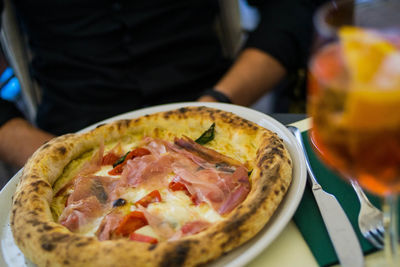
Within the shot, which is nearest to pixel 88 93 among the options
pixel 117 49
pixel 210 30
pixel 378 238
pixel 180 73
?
pixel 117 49

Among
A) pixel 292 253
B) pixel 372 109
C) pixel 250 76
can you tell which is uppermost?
pixel 372 109

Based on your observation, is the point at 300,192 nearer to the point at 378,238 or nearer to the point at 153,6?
the point at 378,238

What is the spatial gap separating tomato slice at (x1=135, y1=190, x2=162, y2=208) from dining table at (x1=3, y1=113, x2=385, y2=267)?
0.90 feet

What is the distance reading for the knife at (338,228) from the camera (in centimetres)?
80

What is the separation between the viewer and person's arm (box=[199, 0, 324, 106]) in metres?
2.02

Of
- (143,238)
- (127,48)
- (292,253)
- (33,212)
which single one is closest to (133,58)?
(127,48)

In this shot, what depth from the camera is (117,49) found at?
1907 millimetres

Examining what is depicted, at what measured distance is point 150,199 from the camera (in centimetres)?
105

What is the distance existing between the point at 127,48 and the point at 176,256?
1.23m

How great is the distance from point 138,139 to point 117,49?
2.16ft

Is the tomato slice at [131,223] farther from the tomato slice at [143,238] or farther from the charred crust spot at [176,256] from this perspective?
the charred crust spot at [176,256]

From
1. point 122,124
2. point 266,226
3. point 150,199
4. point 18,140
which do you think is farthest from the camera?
point 18,140

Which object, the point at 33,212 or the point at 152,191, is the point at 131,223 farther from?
the point at 33,212

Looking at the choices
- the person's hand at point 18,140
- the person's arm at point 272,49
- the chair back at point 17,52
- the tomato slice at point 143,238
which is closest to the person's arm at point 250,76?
the person's arm at point 272,49
